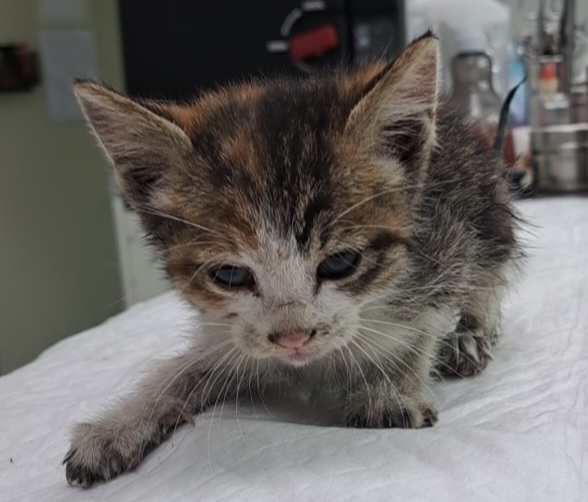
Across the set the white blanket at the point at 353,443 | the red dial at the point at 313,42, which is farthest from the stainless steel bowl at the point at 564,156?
the white blanket at the point at 353,443

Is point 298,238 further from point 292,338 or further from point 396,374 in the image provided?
point 396,374

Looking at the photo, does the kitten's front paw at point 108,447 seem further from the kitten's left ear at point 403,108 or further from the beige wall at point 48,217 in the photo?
the beige wall at point 48,217

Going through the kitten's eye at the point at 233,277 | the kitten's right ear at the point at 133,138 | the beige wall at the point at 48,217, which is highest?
the kitten's right ear at the point at 133,138

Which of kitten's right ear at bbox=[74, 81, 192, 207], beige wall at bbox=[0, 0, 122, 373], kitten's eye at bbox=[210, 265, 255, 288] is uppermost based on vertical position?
kitten's right ear at bbox=[74, 81, 192, 207]

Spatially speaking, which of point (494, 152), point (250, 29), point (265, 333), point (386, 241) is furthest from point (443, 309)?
point (250, 29)

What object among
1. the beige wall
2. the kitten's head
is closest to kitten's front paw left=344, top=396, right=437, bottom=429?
the kitten's head

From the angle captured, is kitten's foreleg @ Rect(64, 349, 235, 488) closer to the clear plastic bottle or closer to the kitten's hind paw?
the kitten's hind paw
